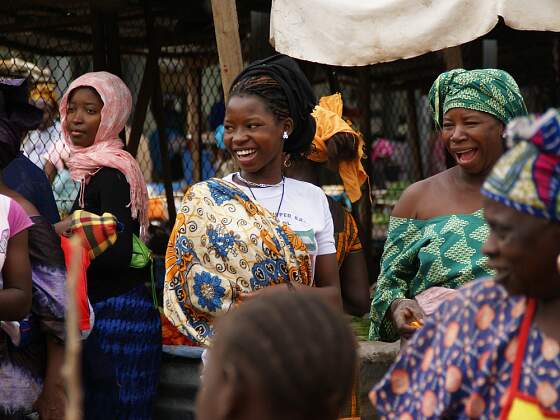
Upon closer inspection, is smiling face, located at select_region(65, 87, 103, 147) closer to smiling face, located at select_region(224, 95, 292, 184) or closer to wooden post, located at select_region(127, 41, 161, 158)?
smiling face, located at select_region(224, 95, 292, 184)

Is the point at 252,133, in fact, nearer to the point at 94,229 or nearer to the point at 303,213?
the point at 303,213

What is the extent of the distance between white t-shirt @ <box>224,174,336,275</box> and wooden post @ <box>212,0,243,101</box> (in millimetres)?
919

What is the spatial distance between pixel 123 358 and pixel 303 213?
134cm

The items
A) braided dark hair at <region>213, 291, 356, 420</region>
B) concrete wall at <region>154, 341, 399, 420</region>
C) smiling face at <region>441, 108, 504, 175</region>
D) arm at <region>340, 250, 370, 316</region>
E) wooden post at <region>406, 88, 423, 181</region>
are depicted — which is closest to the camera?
braided dark hair at <region>213, 291, 356, 420</region>

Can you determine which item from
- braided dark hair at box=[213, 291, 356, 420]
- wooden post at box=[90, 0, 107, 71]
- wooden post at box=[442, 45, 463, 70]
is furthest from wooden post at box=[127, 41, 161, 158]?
braided dark hair at box=[213, 291, 356, 420]

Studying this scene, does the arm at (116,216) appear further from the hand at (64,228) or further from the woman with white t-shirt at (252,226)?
the woman with white t-shirt at (252,226)

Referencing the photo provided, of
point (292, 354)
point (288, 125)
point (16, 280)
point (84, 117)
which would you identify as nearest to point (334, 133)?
point (288, 125)

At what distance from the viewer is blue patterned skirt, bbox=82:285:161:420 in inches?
166

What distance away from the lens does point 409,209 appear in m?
3.47

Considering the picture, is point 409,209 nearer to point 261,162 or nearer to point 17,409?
point 261,162

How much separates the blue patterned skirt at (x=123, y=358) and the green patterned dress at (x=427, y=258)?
1292mm

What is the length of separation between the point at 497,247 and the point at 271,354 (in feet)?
2.11

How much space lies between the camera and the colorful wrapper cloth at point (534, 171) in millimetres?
1919

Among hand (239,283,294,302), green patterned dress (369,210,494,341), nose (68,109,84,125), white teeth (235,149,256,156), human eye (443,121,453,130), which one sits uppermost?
nose (68,109,84,125)
